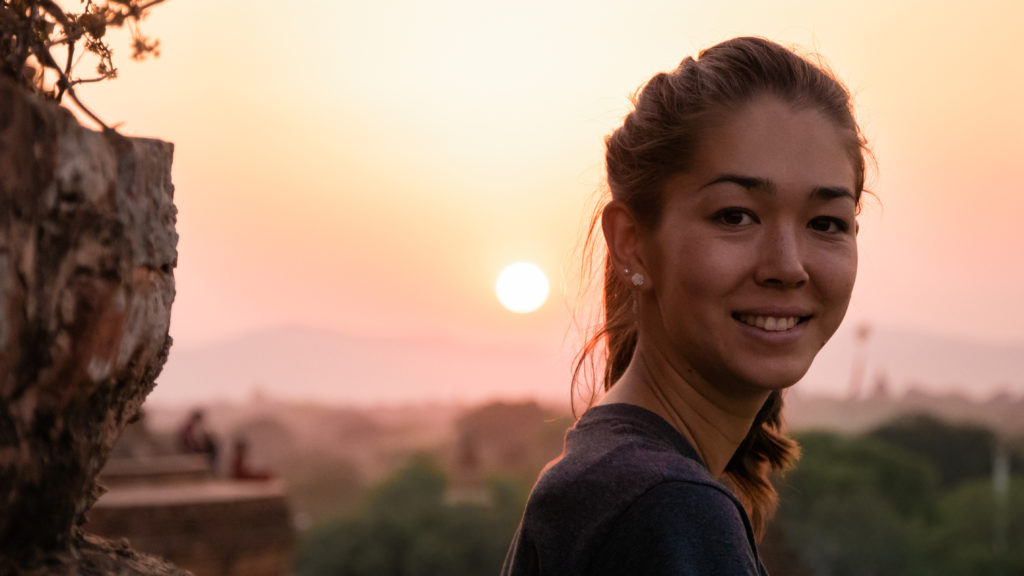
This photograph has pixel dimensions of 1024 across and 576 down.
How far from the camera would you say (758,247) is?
202 centimetres

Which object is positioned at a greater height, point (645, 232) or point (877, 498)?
point (645, 232)

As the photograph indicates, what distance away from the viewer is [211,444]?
19.4 m

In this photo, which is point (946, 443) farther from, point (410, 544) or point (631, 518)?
point (631, 518)

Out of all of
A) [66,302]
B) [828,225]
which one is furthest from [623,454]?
[66,302]

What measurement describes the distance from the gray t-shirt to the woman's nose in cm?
35

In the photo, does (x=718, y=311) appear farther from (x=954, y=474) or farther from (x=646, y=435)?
(x=954, y=474)

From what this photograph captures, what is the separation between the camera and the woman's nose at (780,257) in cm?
202

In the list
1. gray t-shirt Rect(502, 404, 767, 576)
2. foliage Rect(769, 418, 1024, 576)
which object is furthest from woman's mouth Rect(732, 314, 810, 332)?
foliage Rect(769, 418, 1024, 576)

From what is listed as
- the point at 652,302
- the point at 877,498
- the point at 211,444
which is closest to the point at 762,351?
the point at 652,302

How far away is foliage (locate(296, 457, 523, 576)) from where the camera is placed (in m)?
47.2

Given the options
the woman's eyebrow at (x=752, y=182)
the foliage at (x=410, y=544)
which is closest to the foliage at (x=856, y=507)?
the foliage at (x=410, y=544)

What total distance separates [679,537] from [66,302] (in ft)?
2.99

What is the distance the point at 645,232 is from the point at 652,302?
147 mm

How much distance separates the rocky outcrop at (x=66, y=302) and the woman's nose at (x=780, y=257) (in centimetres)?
99
